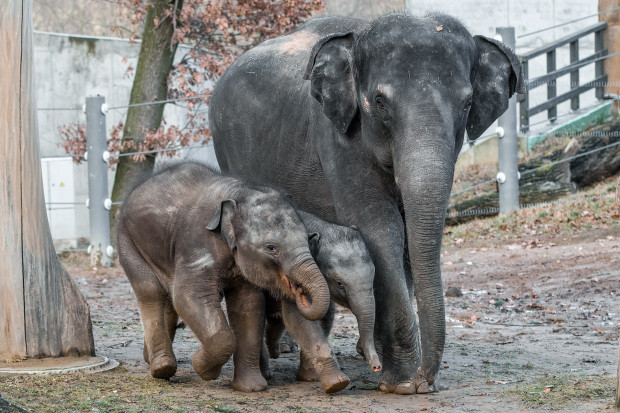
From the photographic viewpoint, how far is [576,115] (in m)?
16.0

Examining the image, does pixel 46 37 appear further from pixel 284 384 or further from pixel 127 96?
pixel 284 384

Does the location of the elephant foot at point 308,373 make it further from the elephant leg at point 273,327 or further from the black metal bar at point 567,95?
the black metal bar at point 567,95

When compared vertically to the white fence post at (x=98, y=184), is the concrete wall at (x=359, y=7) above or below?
above

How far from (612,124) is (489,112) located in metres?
9.96

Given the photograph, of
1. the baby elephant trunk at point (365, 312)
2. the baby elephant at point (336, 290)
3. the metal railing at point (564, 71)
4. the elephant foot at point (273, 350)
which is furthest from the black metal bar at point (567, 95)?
the baby elephant trunk at point (365, 312)

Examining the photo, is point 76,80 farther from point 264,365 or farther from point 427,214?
point 427,214

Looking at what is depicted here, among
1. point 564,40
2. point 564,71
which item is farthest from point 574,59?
point 564,71

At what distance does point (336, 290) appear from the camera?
18.6ft

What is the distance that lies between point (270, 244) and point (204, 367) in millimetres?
746

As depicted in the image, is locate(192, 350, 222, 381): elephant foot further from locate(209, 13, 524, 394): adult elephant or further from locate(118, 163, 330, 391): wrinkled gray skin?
locate(209, 13, 524, 394): adult elephant

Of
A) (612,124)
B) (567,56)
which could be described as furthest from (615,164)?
(567,56)

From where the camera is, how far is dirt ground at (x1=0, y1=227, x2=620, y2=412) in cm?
530

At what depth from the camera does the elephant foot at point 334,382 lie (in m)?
5.56

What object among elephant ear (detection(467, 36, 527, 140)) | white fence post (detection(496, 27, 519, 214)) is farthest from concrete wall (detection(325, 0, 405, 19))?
elephant ear (detection(467, 36, 527, 140))
